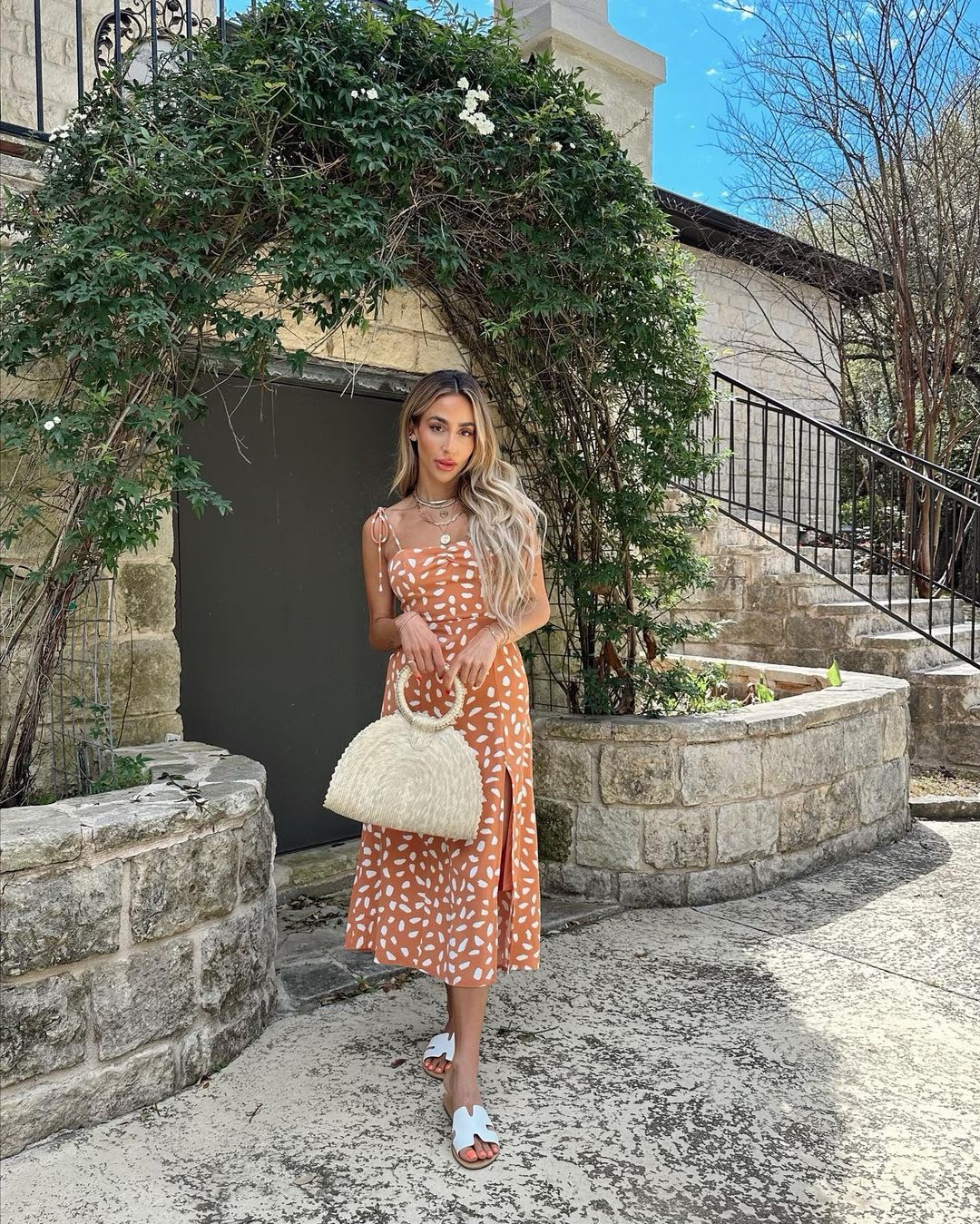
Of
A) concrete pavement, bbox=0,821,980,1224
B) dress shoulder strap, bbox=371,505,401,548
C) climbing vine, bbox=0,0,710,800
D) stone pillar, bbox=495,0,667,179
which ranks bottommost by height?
concrete pavement, bbox=0,821,980,1224

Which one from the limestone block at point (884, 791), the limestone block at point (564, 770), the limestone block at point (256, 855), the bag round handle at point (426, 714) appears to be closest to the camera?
the bag round handle at point (426, 714)

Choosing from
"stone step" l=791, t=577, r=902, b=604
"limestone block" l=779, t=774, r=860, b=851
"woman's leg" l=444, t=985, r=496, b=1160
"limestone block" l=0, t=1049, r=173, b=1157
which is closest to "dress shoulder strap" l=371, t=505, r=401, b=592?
"woman's leg" l=444, t=985, r=496, b=1160

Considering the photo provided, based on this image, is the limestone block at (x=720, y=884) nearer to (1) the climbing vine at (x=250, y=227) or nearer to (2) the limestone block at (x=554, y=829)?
(2) the limestone block at (x=554, y=829)

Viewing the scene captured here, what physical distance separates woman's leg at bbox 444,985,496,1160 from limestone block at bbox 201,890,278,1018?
62 centimetres

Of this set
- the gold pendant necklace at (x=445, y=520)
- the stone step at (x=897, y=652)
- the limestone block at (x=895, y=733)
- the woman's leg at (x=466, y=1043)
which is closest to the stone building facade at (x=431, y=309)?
the gold pendant necklace at (x=445, y=520)

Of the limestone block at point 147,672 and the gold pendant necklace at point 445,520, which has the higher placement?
the gold pendant necklace at point 445,520

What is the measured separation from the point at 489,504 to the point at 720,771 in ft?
6.26

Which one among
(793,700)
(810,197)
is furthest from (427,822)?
(810,197)

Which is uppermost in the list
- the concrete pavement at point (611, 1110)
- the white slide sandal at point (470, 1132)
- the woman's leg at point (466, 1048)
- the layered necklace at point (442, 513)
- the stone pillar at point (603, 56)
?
the stone pillar at point (603, 56)

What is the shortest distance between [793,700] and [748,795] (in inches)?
26.2

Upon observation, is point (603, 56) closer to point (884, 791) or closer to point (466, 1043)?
point (884, 791)

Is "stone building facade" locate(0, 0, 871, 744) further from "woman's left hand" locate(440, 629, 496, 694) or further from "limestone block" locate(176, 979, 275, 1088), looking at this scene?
"woman's left hand" locate(440, 629, 496, 694)

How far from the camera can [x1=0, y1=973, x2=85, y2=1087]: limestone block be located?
2.02m

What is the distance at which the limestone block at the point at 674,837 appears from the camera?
3.64 m
